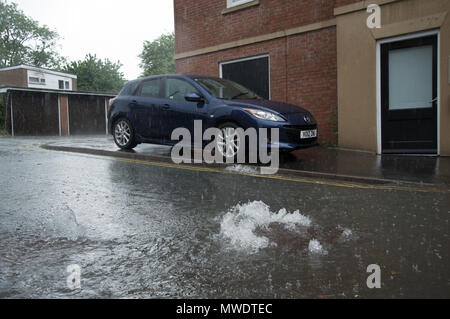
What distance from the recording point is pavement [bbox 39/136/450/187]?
6.84 meters

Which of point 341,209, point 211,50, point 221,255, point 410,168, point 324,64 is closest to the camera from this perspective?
point 221,255

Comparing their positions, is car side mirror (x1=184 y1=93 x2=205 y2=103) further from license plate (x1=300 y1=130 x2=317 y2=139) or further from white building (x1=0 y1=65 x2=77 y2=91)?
white building (x1=0 y1=65 x2=77 y2=91)

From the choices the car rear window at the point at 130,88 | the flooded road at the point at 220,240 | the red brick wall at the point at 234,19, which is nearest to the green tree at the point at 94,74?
the red brick wall at the point at 234,19

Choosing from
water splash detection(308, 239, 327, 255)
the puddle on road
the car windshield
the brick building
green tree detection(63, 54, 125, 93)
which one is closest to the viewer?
water splash detection(308, 239, 327, 255)

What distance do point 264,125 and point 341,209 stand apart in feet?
11.4

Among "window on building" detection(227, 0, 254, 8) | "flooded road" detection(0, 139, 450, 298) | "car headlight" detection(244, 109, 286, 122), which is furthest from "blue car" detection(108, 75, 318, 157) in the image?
"window on building" detection(227, 0, 254, 8)

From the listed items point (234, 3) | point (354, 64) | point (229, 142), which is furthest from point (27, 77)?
point (229, 142)

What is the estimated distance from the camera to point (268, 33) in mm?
13039

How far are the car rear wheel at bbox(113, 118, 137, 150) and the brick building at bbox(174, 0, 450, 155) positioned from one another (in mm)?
4686

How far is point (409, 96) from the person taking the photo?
394 inches

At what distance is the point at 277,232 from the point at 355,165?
4.84 metres

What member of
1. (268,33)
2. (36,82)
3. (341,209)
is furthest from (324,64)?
(36,82)
